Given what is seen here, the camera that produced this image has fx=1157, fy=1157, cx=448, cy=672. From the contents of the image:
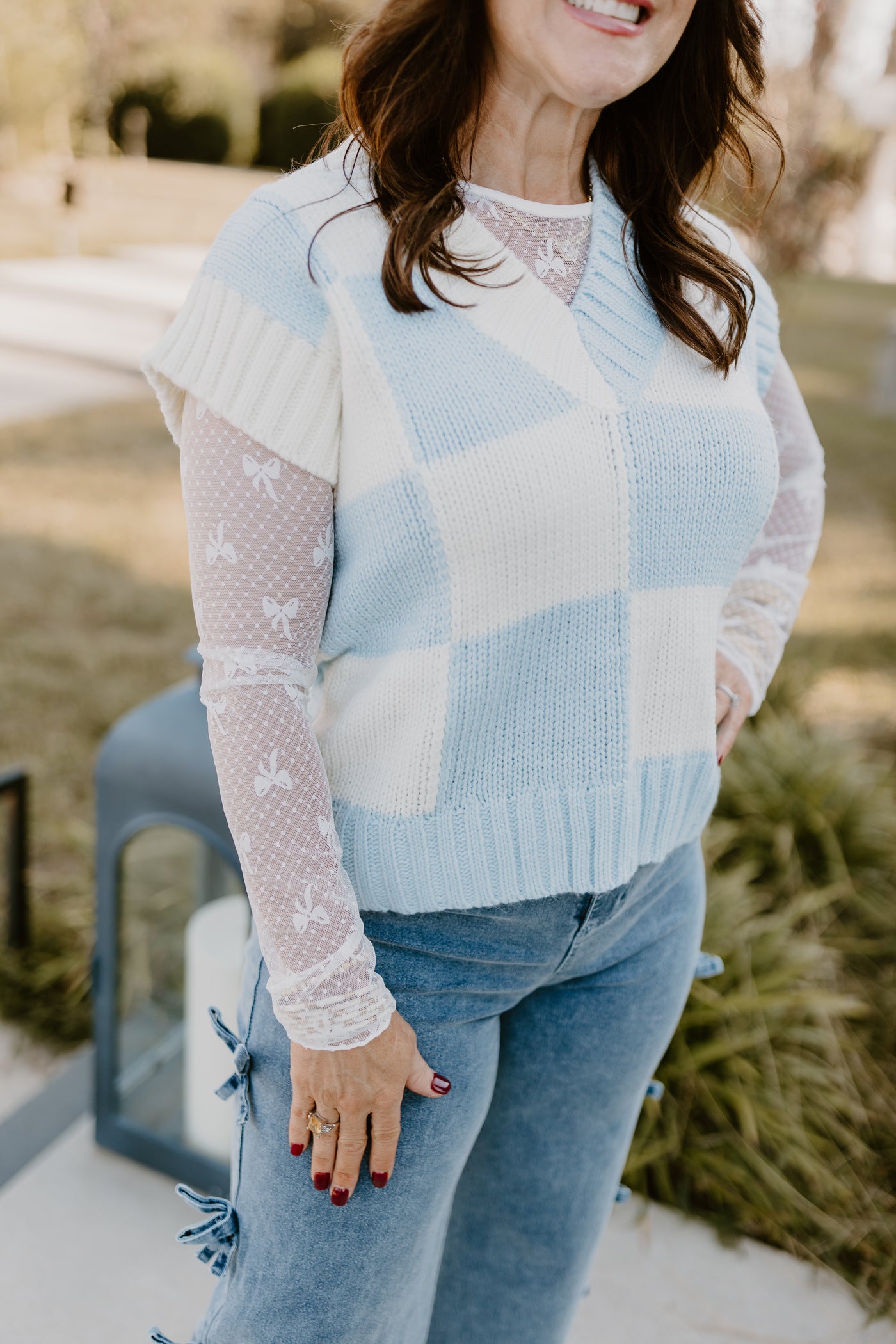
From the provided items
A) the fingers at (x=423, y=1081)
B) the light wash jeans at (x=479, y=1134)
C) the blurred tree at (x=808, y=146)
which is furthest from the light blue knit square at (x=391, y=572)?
the blurred tree at (x=808, y=146)

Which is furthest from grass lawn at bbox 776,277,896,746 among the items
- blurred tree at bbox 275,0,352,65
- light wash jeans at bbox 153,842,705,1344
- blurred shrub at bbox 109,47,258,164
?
blurred tree at bbox 275,0,352,65

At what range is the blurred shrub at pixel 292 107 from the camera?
18766mm

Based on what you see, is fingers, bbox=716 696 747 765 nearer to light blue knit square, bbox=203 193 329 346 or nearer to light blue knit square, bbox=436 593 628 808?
light blue knit square, bbox=436 593 628 808

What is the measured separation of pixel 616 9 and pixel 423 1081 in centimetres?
99

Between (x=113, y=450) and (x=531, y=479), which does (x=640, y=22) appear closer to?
(x=531, y=479)

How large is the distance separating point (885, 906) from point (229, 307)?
8.58ft

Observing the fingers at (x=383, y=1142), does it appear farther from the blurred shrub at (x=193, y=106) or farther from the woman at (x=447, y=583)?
the blurred shrub at (x=193, y=106)

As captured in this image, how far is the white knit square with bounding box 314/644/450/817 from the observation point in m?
1.04

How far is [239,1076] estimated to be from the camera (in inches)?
43.8

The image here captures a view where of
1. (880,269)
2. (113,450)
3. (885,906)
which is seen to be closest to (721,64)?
(885,906)

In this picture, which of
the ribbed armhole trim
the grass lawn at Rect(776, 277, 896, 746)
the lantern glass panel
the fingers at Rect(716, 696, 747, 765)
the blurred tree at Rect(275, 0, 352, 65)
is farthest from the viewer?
the blurred tree at Rect(275, 0, 352, 65)

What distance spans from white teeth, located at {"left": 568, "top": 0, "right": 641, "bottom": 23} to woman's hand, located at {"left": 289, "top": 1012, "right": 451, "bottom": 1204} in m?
0.92

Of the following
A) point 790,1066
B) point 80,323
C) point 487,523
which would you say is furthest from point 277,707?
point 80,323

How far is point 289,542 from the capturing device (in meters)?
0.96
